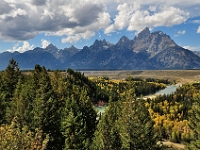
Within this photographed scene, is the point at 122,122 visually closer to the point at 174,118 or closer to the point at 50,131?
the point at 50,131

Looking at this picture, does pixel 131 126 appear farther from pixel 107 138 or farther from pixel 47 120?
pixel 47 120

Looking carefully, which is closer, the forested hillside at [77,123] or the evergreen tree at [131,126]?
the forested hillside at [77,123]

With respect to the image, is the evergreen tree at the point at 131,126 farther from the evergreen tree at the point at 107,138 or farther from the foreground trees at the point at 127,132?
the evergreen tree at the point at 107,138

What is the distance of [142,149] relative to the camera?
46.3 meters

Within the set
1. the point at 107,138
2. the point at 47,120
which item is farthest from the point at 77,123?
the point at 107,138

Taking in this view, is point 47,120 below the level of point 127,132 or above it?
above

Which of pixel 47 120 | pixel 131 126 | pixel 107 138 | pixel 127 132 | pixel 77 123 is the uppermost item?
pixel 131 126

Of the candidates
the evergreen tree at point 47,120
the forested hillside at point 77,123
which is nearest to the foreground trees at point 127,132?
the forested hillside at point 77,123

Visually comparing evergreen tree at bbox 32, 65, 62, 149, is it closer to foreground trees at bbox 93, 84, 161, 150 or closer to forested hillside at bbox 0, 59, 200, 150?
forested hillside at bbox 0, 59, 200, 150

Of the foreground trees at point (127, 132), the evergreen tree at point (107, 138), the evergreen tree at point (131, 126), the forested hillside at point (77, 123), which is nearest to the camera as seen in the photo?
the forested hillside at point (77, 123)

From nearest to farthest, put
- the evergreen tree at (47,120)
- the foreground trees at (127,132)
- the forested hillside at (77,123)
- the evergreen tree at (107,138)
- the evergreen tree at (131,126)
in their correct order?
the forested hillside at (77,123) < the evergreen tree at (107,138) < the foreground trees at (127,132) < the evergreen tree at (131,126) < the evergreen tree at (47,120)

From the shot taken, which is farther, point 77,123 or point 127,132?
point 77,123

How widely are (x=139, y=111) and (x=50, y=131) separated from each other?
19.7 m

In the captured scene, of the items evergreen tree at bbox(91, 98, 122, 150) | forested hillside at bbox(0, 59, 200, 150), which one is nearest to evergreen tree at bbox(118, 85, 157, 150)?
forested hillside at bbox(0, 59, 200, 150)
